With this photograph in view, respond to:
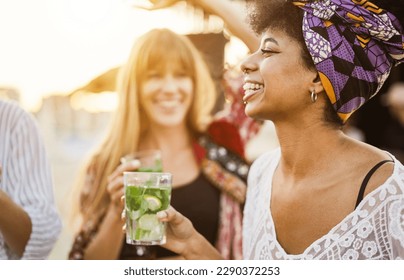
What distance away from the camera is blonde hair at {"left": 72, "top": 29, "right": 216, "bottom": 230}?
270cm

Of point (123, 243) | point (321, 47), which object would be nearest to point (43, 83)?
point (123, 243)

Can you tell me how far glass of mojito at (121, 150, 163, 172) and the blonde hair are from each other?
35mm

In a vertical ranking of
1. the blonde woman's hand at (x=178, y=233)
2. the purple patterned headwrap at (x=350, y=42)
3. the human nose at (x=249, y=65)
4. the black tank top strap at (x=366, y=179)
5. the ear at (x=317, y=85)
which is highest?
the purple patterned headwrap at (x=350, y=42)

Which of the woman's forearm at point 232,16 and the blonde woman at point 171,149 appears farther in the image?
the blonde woman at point 171,149

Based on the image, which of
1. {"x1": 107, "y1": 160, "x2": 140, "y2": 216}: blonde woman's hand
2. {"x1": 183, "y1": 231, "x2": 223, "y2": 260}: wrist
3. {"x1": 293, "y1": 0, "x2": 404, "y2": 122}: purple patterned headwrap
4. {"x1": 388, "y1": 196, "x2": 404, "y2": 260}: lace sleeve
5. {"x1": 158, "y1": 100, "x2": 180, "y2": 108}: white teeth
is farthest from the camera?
{"x1": 158, "y1": 100, "x2": 180, "y2": 108}: white teeth

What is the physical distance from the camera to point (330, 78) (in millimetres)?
2115

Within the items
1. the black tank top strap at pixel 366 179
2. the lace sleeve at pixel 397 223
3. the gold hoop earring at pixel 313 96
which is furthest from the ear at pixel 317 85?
the lace sleeve at pixel 397 223

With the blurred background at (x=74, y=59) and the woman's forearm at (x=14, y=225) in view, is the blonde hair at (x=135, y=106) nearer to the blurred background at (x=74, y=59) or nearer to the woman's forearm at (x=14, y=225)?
the blurred background at (x=74, y=59)

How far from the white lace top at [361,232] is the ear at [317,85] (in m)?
0.32

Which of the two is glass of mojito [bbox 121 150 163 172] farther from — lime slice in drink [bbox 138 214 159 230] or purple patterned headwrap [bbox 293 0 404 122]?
purple patterned headwrap [bbox 293 0 404 122]

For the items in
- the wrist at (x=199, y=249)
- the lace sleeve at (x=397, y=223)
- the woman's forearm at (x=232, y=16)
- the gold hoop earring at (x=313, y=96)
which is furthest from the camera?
the woman's forearm at (x=232, y=16)

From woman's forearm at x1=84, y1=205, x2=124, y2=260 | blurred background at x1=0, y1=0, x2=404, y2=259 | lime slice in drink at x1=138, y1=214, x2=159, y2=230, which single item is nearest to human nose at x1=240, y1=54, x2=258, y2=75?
blurred background at x1=0, y1=0, x2=404, y2=259

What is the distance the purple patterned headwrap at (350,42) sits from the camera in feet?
6.84
